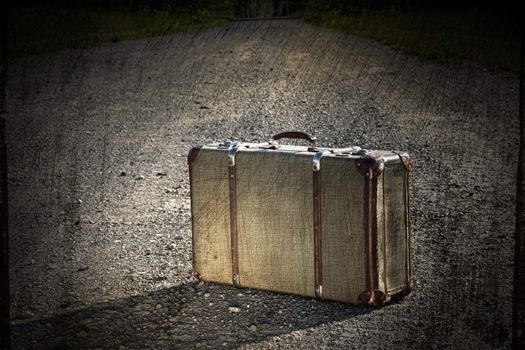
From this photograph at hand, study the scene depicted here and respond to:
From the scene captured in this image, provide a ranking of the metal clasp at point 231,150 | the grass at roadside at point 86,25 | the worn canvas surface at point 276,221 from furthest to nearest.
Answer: the grass at roadside at point 86,25 < the metal clasp at point 231,150 < the worn canvas surface at point 276,221

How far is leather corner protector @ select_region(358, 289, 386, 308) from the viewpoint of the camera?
12.3ft

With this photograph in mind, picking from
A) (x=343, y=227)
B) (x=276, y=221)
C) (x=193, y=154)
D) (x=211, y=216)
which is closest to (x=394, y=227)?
(x=343, y=227)

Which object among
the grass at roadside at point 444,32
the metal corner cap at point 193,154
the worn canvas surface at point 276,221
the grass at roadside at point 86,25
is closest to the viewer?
the worn canvas surface at point 276,221

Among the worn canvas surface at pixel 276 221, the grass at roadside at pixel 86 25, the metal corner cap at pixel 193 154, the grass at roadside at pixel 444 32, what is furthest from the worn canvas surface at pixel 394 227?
the grass at roadside at pixel 86 25

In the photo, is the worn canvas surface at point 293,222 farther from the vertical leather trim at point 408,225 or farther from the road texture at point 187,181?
the road texture at point 187,181

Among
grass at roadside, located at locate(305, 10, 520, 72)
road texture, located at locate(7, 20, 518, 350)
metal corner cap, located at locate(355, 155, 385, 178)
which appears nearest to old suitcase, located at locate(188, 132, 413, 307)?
metal corner cap, located at locate(355, 155, 385, 178)

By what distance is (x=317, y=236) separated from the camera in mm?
3822

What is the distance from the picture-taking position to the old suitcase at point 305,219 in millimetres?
3715

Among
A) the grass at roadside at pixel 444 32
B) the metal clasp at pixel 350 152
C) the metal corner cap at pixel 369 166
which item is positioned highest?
Result: the grass at roadside at pixel 444 32

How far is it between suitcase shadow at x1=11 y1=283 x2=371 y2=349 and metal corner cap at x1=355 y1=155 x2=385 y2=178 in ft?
2.58

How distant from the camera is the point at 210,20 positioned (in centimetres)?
1499

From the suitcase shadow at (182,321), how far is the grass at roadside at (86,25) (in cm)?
978

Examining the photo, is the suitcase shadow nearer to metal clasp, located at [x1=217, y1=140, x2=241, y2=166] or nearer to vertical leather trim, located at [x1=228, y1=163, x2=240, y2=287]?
vertical leather trim, located at [x1=228, y1=163, x2=240, y2=287]

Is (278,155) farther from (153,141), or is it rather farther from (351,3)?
(351,3)
